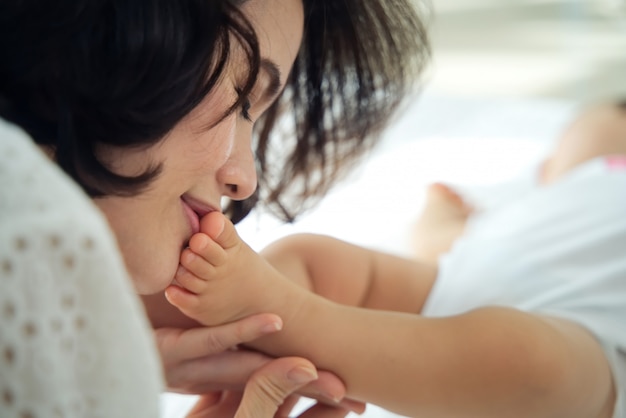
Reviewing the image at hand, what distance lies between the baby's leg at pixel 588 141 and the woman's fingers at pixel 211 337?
2.18 feet

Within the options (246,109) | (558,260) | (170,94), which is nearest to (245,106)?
(246,109)

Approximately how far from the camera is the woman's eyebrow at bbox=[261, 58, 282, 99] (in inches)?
23.6

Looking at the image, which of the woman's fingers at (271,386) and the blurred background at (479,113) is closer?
the woman's fingers at (271,386)

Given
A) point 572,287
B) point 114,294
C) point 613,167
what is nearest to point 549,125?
point 613,167

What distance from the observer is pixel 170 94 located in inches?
18.5

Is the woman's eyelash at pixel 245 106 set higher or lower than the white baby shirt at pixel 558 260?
higher

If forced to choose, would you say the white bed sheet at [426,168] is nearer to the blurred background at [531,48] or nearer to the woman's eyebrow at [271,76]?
the woman's eyebrow at [271,76]

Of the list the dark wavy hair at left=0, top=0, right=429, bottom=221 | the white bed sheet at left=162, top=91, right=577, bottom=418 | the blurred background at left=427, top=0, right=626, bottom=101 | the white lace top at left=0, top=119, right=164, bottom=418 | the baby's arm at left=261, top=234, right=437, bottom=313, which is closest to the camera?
the white lace top at left=0, top=119, right=164, bottom=418

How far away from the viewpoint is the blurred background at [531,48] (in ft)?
6.61

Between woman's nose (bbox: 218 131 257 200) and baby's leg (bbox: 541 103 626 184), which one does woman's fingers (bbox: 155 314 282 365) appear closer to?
woman's nose (bbox: 218 131 257 200)

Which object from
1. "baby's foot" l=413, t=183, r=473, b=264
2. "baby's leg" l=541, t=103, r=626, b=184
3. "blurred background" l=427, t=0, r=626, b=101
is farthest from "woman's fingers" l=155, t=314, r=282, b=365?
"blurred background" l=427, t=0, r=626, b=101

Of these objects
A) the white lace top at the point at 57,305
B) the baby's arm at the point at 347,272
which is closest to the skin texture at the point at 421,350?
A: the baby's arm at the point at 347,272

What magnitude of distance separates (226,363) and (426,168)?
696mm

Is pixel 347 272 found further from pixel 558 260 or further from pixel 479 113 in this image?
pixel 479 113
